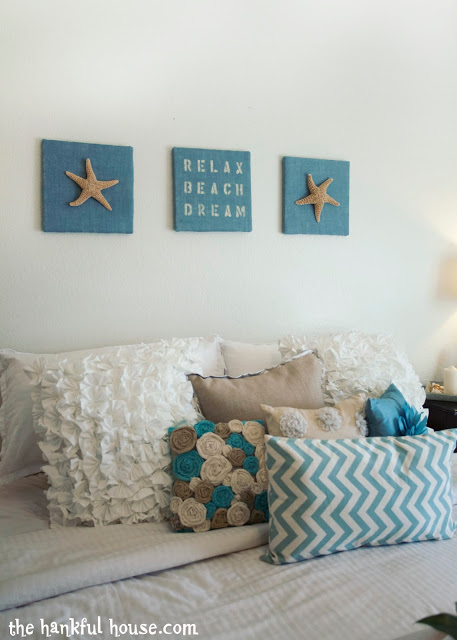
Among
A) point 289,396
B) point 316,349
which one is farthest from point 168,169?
point 289,396

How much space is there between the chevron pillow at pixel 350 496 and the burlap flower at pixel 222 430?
0.18 m

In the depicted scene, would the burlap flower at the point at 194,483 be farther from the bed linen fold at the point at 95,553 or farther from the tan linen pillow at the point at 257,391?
the tan linen pillow at the point at 257,391

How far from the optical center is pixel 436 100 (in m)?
2.49

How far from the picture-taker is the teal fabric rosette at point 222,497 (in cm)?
136

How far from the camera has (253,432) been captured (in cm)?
146

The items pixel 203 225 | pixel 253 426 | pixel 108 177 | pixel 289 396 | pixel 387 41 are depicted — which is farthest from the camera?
pixel 387 41

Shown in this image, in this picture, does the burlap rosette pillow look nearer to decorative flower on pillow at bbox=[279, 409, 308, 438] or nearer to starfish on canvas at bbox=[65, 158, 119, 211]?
decorative flower on pillow at bbox=[279, 409, 308, 438]

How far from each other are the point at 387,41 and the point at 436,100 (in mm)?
355

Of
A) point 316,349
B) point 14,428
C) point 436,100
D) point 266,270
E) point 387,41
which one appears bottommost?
point 14,428

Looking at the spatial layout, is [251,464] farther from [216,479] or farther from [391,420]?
[391,420]

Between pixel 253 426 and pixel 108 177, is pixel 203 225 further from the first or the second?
pixel 253 426

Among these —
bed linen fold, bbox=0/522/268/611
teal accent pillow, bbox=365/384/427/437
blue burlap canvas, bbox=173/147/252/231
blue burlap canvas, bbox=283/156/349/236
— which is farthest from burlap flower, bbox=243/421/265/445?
blue burlap canvas, bbox=283/156/349/236

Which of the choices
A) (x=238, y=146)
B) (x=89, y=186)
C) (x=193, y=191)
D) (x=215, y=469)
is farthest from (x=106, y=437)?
(x=238, y=146)

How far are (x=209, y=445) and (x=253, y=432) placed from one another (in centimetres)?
13
